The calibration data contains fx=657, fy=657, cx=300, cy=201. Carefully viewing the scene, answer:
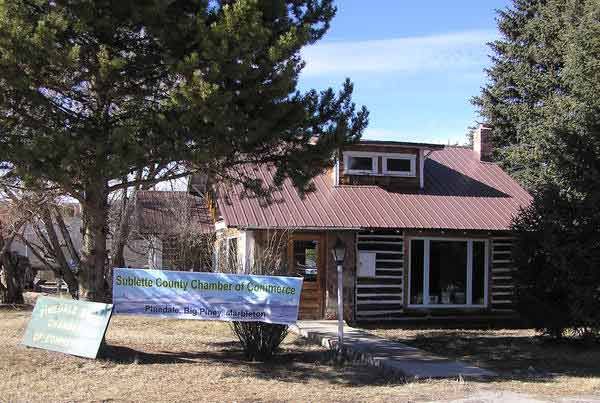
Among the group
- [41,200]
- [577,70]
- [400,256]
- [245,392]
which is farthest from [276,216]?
[577,70]

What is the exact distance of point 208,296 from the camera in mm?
11070

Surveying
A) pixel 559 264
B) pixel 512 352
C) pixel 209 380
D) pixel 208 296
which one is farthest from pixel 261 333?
pixel 559 264

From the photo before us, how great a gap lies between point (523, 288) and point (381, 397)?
266 inches

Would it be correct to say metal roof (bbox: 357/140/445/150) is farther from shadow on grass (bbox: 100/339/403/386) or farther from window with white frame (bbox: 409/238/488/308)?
shadow on grass (bbox: 100/339/403/386)

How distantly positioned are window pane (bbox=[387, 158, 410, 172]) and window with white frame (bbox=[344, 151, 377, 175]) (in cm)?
47

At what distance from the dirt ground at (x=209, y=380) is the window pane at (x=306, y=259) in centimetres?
493

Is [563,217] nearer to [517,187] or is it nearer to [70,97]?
[517,187]

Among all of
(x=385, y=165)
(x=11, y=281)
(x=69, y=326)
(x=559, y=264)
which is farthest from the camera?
(x=11, y=281)

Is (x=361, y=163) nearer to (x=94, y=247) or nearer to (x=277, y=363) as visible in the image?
(x=277, y=363)

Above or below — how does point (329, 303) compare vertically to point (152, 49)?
below

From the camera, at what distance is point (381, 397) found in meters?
8.91

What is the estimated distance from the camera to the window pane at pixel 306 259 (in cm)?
1720

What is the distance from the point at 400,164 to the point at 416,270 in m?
3.37

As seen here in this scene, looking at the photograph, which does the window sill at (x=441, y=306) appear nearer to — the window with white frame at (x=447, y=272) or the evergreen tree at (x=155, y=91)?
the window with white frame at (x=447, y=272)
